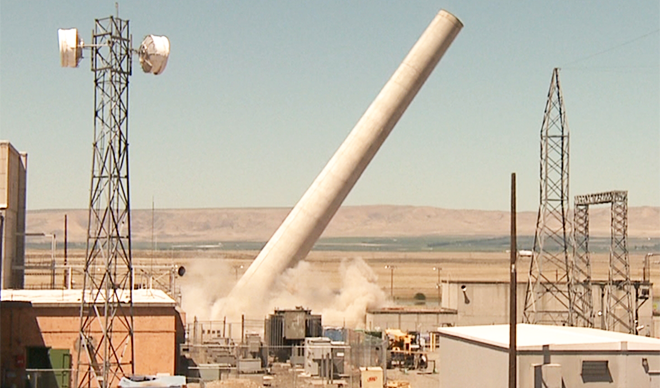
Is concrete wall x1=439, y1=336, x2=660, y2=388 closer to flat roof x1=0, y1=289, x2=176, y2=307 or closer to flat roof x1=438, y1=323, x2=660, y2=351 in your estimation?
flat roof x1=438, y1=323, x2=660, y2=351

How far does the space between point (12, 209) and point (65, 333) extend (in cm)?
824

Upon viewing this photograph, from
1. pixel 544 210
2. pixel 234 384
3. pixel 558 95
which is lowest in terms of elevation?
pixel 234 384

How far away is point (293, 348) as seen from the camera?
31.2 meters

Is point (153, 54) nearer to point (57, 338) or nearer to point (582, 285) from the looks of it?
point (57, 338)

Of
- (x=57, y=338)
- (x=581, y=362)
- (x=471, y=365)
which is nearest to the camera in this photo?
(x=581, y=362)

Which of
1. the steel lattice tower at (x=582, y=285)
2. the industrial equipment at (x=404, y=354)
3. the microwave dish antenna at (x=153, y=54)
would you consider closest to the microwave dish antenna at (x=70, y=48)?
the microwave dish antenna at (x=153, y=54)

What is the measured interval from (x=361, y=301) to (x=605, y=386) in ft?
79.7

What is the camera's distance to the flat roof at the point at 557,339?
1789cm

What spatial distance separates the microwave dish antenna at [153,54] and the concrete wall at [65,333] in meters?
5.83

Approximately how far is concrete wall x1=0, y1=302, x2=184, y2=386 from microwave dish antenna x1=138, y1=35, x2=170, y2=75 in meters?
5.83

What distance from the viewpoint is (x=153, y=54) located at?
75.8ft

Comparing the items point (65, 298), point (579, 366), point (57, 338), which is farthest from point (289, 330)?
point (579, 366)

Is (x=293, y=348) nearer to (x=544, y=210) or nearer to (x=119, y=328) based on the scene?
(x=119, y=328)

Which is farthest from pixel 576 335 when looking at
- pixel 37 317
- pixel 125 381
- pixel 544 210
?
pixel 544 210
